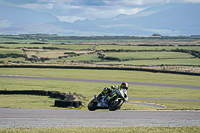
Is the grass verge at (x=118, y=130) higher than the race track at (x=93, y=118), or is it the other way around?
the grass verge at (x=118, y=130)

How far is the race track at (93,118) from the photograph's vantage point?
17125 mm

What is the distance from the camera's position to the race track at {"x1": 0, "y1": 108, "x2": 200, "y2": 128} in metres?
17.1

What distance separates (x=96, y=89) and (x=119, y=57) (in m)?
68.3

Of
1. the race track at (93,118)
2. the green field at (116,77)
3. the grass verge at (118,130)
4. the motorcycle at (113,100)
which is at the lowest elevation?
the green field at (116,77)

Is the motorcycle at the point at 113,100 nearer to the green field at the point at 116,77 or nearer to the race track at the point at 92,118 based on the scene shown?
the race track at the point at 92,118

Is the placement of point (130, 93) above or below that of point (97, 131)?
below

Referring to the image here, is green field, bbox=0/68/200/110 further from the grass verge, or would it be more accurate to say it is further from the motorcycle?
the grass verge

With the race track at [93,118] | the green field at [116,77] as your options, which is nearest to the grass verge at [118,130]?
the race track at [93,118]

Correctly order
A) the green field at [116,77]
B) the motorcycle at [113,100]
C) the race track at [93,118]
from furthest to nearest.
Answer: the green field at [116,77] → the race track at [93,118] → the motorcycle at [113,100]

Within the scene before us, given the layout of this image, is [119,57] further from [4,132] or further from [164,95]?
[4,132]

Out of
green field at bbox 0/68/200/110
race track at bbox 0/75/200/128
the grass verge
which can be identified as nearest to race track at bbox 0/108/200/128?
race track at bbox 0/75/200/128

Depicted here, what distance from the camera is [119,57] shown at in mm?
112938

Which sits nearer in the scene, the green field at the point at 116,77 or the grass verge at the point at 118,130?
the grass verge at the point at 118,130

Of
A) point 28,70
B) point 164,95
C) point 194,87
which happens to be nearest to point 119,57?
point 28,70
